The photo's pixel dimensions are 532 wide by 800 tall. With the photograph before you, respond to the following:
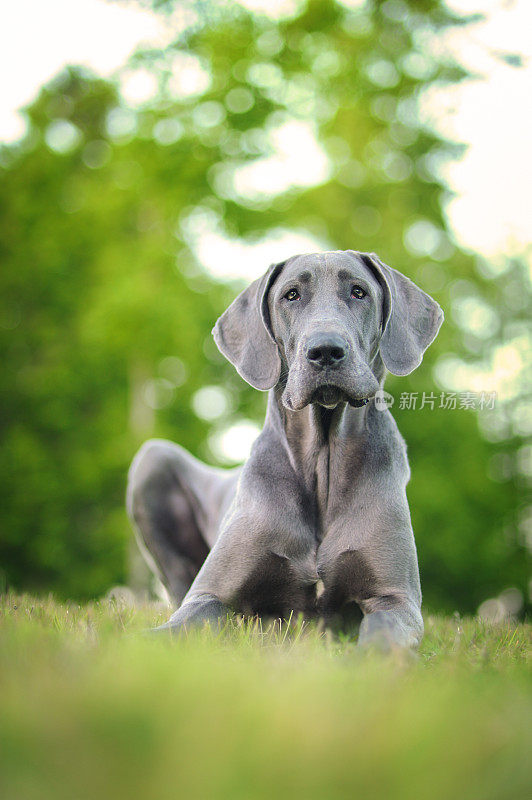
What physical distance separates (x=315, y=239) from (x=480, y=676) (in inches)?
512

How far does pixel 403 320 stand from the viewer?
3939 millimetres

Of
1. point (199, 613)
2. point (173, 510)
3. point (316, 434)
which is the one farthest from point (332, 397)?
point (173, 510)

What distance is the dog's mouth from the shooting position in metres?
3.43

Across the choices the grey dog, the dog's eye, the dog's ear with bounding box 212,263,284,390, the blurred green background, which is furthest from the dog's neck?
the blurred green background

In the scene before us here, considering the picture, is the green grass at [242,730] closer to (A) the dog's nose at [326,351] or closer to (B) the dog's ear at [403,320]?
(A) the dog's nose at [326,351]

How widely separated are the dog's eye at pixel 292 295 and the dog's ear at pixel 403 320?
1.51ft

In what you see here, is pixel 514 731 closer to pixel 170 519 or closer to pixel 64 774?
pixel 64 774

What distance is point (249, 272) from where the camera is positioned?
1427cm

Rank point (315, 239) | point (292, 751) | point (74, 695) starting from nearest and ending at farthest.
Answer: point (292, 751), point (74, 695), point (315, 239)

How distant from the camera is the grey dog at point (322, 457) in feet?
11.3

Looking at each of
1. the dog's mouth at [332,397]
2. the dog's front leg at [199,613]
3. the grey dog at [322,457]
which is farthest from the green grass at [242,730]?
the dog's mouth at [332,397]

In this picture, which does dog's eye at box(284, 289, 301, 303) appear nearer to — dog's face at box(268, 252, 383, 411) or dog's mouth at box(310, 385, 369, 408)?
dog's face at box(268, 252, 383, 411)

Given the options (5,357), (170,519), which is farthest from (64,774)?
(5,357)

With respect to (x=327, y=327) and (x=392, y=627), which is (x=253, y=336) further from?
(x=392, y=627)
